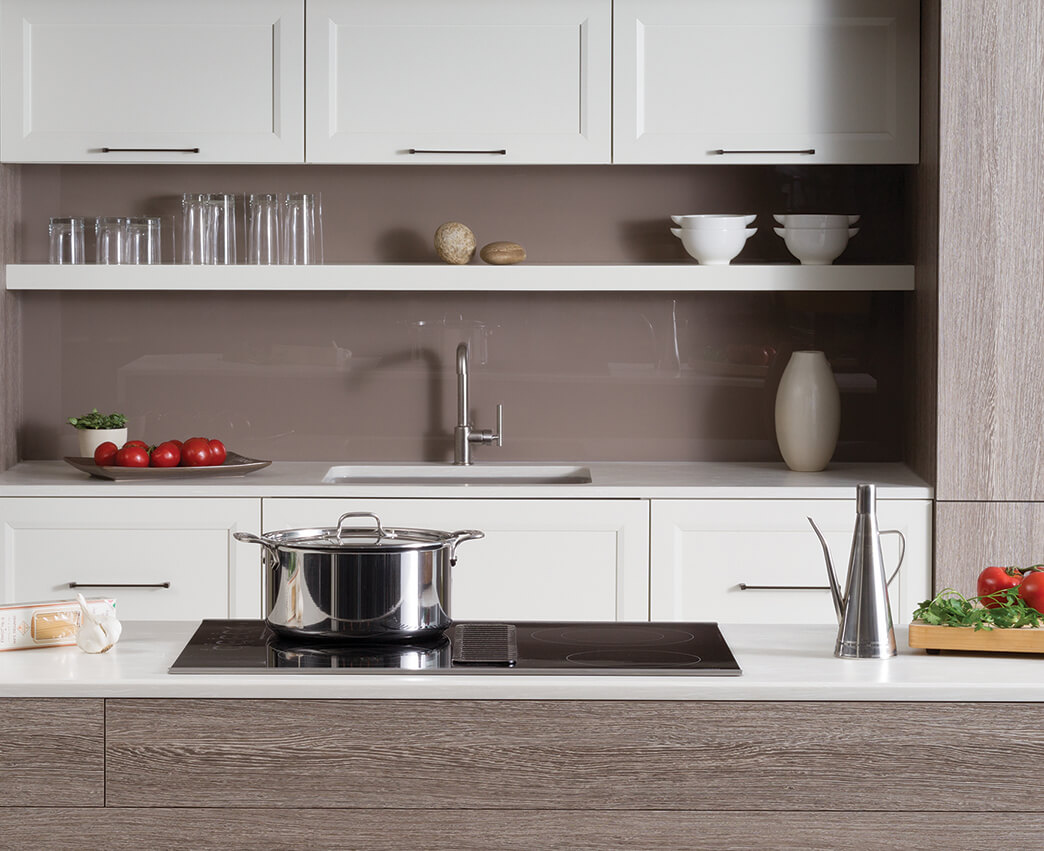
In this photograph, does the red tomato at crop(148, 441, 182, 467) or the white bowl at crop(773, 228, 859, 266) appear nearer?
the red tomato at crop(148, 441, 182, 467)

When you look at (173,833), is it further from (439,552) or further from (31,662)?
(439,552)

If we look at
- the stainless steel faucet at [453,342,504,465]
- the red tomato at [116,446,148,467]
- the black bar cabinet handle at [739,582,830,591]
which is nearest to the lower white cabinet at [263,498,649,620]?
the black bar cabinet handle at [739,582,830,591]

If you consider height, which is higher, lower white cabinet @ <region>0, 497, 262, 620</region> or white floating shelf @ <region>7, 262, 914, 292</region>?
white floating shelf @ <region>7, 262, 914, 292</region>

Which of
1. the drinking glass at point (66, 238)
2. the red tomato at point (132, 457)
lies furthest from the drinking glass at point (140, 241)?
the red tomato at point (132, 457)

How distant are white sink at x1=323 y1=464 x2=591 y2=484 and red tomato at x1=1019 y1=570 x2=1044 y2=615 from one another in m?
2.07

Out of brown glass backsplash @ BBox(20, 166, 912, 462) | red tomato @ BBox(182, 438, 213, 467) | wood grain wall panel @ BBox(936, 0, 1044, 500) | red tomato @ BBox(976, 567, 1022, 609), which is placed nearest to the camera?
red tomato @ BBox(976, 567, 1022, 609)

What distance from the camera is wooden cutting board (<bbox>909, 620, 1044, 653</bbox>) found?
66.5 inches

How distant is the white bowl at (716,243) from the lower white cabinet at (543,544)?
77 cm

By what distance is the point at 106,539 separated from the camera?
334 cm

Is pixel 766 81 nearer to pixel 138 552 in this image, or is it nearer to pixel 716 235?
pixel 716 235

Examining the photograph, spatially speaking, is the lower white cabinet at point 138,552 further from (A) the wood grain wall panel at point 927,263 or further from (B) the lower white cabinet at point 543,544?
(A) the wood grain wall panel at point 927,263

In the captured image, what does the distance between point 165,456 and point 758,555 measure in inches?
63.8

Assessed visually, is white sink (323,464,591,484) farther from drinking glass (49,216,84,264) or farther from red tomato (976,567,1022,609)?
red tomato (976,567,1022,609)

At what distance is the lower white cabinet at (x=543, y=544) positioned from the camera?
332cm
